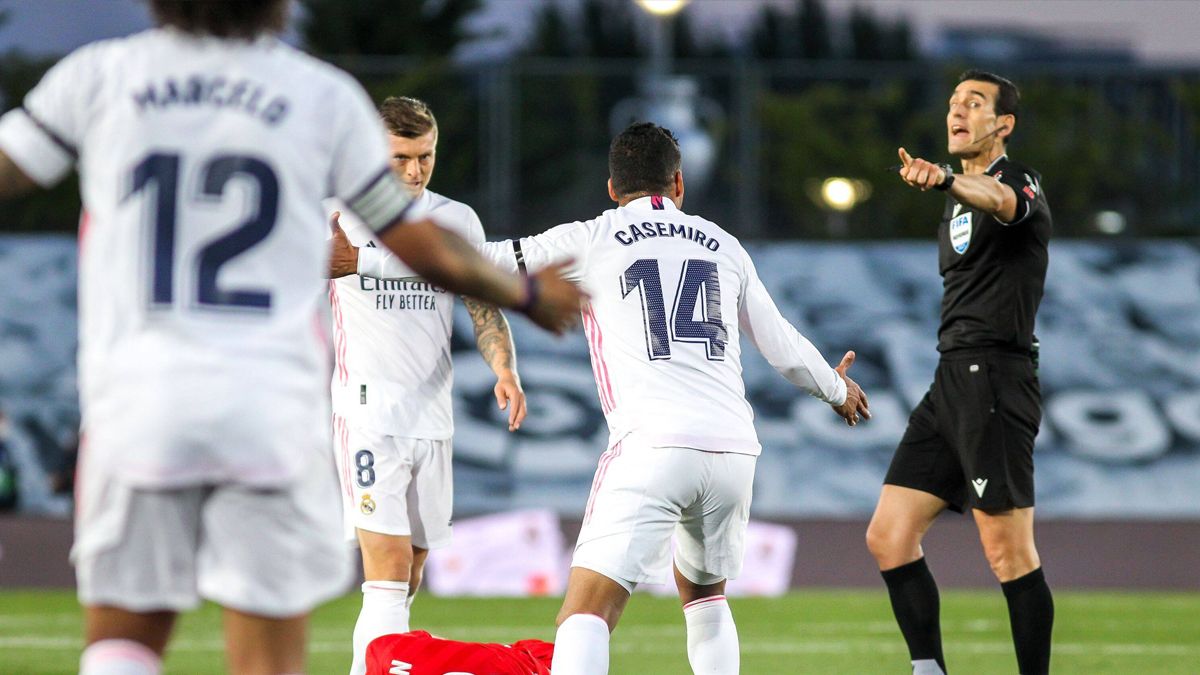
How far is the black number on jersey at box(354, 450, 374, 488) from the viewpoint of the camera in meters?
5.88

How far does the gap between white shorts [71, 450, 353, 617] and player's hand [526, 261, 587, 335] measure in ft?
1.89

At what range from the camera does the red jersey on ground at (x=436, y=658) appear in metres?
5.25

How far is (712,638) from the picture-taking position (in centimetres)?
525

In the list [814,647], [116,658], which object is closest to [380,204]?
[116,658]

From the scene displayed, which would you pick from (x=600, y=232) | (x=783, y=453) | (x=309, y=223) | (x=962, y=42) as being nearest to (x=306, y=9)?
(x=962, y=42)

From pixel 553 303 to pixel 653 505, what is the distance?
1.77m

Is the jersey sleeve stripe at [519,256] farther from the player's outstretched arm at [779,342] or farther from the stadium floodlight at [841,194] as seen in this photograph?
the stadium floodlight at [841,194]

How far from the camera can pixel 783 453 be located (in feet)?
56.0

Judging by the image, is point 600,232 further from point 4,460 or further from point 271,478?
point 4,460

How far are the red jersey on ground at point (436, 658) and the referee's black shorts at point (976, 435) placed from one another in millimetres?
1773

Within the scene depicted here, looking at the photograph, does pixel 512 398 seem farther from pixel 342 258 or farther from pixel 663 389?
pixel 663 389

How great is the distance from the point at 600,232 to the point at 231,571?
2412 millimetres

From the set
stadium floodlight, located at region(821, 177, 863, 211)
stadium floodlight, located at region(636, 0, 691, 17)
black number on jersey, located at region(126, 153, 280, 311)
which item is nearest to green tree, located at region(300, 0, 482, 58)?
stadium floodlight, located at region(821, 177, 863, 211)

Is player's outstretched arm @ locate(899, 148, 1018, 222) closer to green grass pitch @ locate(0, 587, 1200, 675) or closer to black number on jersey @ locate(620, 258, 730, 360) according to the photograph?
black number on jersey @ locate(620, 258, 730, 360)
